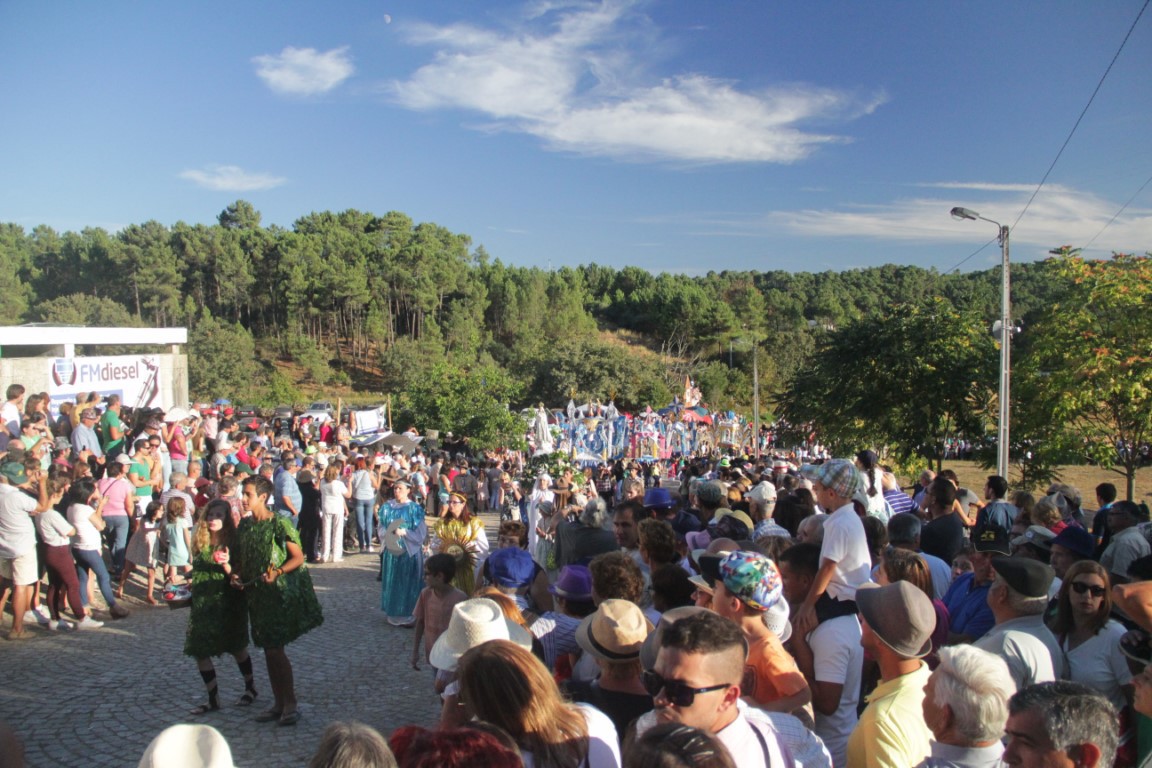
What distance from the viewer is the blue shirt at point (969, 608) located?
13.9 ft

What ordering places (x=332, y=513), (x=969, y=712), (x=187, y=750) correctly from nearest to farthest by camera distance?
(x=187, y=750) < (x=969, y=712) < (x=332, y=513)

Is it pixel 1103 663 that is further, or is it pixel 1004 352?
pixel 1004 352

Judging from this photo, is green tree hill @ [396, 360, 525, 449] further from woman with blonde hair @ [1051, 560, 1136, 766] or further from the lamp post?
woman with blonde hair @ [1051, 560, 1136, 766]

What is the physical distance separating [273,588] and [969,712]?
4.39 metres

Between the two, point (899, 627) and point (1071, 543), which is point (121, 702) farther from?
point (1071, 543)

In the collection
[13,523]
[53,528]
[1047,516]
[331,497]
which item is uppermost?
[1047,516]

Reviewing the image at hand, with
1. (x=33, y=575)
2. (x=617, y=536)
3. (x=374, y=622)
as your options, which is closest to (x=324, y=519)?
(x=374, y=622)

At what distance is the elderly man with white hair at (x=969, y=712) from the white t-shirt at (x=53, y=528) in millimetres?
7356

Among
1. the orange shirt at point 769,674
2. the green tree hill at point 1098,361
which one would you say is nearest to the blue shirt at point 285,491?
the orange shirt at point 769,674

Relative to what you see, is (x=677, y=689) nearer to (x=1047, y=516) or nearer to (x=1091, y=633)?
(x=1091, y=633)

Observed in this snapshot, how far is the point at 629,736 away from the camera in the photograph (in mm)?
2627

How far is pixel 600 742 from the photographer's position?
2453mm

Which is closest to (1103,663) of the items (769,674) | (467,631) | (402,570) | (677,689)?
(769,674)

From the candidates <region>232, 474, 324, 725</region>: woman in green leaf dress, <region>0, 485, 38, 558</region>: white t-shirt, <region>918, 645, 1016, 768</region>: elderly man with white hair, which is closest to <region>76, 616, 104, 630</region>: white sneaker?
<region>0, 485, 38, 558</region>: white t-shirt
